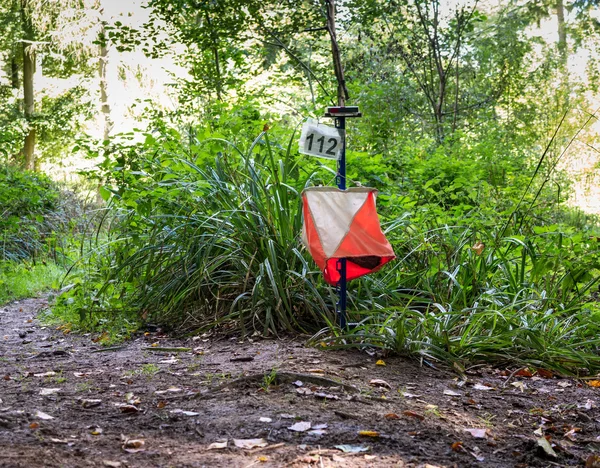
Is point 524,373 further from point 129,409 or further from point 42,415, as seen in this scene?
point 42,415

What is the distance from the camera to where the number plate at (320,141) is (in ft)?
13.1

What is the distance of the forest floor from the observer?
7.90 feet

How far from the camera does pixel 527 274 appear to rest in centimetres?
551

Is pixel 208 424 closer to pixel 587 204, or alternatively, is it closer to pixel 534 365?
pixel 534 365

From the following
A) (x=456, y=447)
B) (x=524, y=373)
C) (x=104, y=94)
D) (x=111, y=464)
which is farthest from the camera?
(x=104, y=94)

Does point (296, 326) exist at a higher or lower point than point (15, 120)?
lower

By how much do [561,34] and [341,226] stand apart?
21765 millimetres

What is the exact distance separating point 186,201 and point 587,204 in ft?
40.7

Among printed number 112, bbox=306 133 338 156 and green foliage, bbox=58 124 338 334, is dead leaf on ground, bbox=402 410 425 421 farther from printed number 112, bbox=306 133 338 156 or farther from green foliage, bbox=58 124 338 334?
printed number 112, bbox=306 133 338 156

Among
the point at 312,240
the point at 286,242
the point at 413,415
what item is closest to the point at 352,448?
the point at 413,415

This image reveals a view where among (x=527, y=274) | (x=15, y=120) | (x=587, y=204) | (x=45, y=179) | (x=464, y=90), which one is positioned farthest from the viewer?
(x=15, y=120)

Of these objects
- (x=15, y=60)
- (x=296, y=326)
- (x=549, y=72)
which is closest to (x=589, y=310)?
(x=296, y=326)

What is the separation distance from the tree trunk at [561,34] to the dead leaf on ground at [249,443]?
66.3 feet

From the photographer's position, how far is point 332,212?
4027 mm
